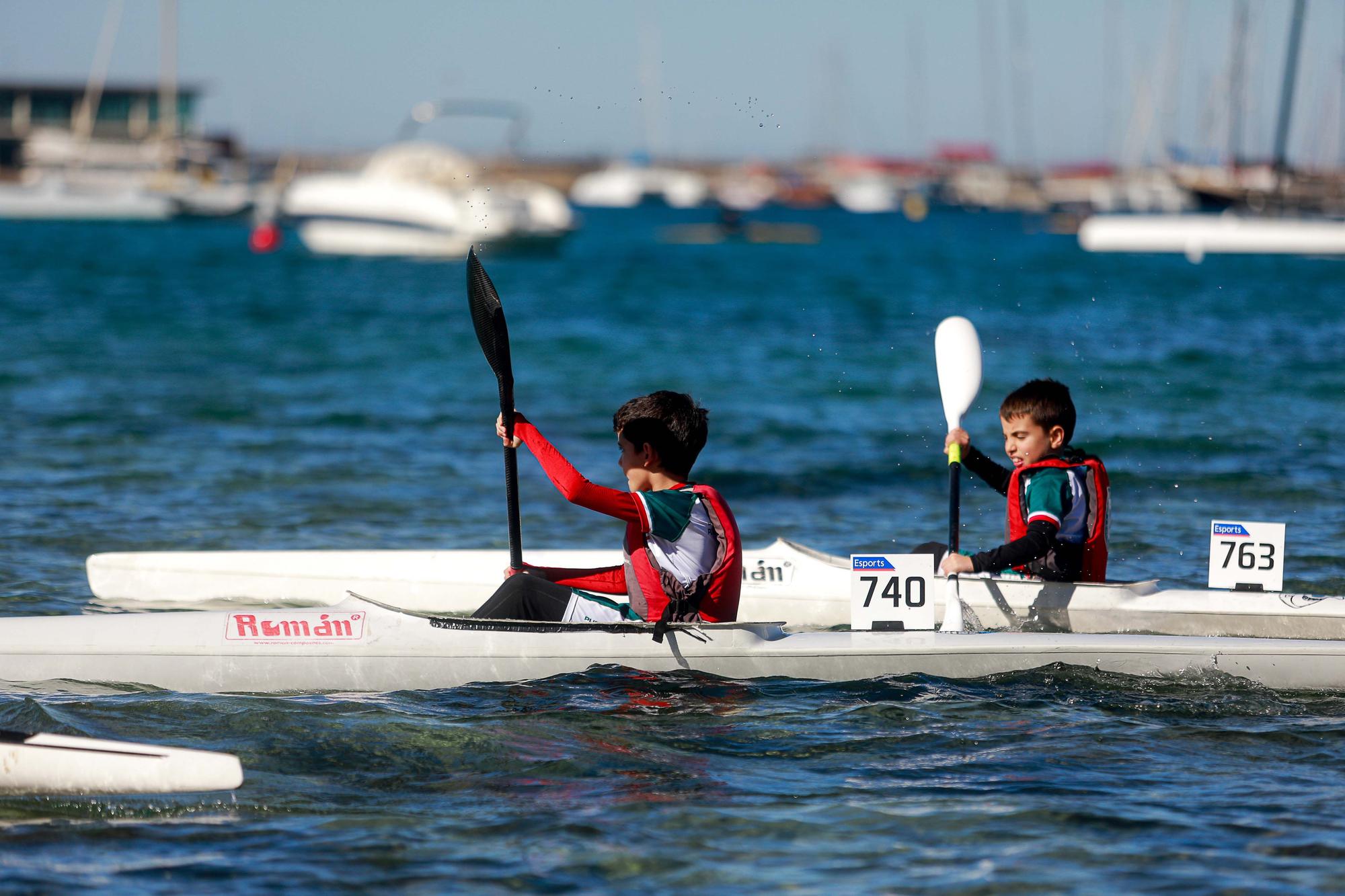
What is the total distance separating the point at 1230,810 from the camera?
409 centimetres

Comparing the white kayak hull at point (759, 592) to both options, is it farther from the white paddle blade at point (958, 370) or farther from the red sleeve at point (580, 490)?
the red sleeve at point (580, 490)

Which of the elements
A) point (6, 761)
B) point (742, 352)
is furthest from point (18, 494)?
point (742, 352)

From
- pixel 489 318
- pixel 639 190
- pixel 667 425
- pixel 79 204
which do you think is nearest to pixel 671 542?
pixel 667 425

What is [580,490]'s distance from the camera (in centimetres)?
469

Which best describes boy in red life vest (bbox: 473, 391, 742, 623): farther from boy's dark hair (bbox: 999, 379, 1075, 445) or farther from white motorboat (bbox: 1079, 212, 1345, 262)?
white motorboat (bbox: 1079, 212, 1345, 262)

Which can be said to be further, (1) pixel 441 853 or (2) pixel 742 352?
(2) pixel 742 352

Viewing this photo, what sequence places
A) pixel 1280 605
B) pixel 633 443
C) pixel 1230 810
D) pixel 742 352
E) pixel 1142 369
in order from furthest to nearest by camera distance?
pixel 742 352 → pixel 1142 369 → pixel 1280 605 → pixel 633 443 → pixel 1230 810

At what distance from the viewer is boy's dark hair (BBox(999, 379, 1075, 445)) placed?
5820mm

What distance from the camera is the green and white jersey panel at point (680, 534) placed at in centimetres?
485

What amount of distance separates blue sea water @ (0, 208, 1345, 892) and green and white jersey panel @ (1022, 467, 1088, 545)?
72 cm

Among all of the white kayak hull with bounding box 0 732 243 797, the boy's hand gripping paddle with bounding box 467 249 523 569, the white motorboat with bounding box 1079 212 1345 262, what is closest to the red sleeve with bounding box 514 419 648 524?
the boy's hand gripping paddle with bounding box 467 249 523 569

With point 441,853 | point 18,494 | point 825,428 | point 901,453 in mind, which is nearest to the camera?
point 441,853

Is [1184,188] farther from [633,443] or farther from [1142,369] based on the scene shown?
[633,443]

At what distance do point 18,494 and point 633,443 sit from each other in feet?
20.2
